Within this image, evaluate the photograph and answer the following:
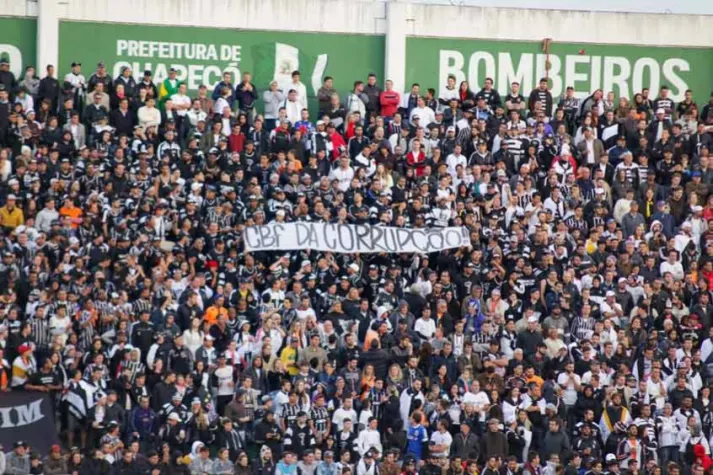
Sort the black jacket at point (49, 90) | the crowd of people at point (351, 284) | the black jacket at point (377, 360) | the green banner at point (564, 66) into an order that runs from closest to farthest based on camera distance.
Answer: the crowd of people at point (351, 284) → the black jacket at point (377, 360) → the black jacket at point (49, 90) → the green banner at point (564, 66)

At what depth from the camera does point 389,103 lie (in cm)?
A: 3850

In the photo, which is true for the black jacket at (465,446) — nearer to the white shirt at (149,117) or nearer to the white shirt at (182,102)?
the white shirt at (149,117)

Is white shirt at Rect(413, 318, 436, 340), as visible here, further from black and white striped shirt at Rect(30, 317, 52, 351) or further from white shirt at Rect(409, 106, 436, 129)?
white shirt at Rect(409, 106, 436, 129)

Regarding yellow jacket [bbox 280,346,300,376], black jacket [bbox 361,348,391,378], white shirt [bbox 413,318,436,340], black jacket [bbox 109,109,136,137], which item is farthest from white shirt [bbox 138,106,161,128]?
black jacket [bbox 361,348,391,378]

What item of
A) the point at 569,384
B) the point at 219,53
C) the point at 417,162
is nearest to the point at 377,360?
the point at 569,384

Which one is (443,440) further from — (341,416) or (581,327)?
(581,327)

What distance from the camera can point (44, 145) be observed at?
34.9 meters

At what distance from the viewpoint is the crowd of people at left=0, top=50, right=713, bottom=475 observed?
3030cm

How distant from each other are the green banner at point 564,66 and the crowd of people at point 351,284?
84.0 inches

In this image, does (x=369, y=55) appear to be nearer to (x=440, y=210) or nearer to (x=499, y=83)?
(x=499, y=83)

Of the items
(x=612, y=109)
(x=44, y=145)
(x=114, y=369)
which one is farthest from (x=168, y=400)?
(x=612, y=109)

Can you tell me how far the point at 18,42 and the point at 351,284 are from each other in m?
9.56

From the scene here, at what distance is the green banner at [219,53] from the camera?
3956cm

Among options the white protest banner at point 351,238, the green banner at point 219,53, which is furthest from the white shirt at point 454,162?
the green banner at point 219,53
